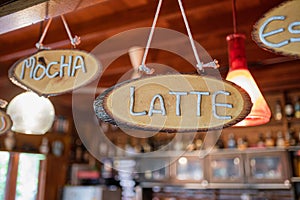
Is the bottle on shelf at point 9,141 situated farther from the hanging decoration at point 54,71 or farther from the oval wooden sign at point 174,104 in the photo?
the oval wooden sign at point 174,104

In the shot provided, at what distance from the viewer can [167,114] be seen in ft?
3.68

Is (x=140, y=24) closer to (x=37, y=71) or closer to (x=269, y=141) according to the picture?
(x=37, y=71)

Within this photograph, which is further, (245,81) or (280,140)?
(280,140)

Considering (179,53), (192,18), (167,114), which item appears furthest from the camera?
(179,53)

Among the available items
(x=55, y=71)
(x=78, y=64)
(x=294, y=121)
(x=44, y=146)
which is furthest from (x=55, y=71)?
(x=294, y=121)

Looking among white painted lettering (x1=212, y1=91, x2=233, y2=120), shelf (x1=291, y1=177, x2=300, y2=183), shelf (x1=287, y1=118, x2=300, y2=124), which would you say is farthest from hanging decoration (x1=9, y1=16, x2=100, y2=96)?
shelf (x1=287, y1=118, x2=300, y2=124)

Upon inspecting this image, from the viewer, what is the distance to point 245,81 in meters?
1.63

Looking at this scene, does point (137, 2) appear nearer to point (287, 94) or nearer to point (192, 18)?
point (192, 18)

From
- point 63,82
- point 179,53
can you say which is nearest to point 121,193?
point 179,53

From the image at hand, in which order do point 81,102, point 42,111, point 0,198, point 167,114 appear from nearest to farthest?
point 167,114, point 42,111, point 0,198, point 81,102

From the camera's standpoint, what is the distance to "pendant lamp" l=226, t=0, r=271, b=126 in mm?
1600

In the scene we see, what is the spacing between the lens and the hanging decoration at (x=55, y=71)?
1.38 meters

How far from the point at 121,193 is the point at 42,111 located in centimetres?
331

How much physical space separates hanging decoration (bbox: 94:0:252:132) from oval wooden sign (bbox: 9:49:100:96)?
0.27 metres
